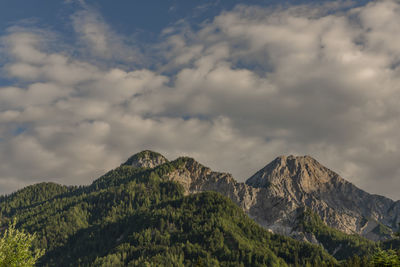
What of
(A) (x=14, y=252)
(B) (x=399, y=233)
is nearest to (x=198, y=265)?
→ (B) (x=399, y=233)

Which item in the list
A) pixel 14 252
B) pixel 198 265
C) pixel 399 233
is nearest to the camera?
pixel 14 252

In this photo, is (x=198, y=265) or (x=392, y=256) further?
(x=198, y=265)

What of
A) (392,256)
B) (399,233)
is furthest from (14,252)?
(399,233)

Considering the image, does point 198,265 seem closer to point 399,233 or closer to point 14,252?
point 399,233

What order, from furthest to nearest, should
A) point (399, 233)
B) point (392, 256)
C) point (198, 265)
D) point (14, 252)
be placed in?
point (198, 265) < point (399, 233) < point (392, 256) < point (14, 252)

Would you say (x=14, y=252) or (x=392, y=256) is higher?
(x=14, y=252)

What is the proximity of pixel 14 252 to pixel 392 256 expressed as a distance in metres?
67.5

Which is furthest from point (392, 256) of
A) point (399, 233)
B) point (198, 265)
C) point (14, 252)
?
point (14, 252)

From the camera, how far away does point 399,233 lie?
98688 mm

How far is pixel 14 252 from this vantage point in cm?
5941

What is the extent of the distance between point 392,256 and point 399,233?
20.4 metres

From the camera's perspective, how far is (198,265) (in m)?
123

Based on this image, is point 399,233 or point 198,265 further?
point 198,265

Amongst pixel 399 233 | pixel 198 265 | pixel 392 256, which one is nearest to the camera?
pixel 392 256
